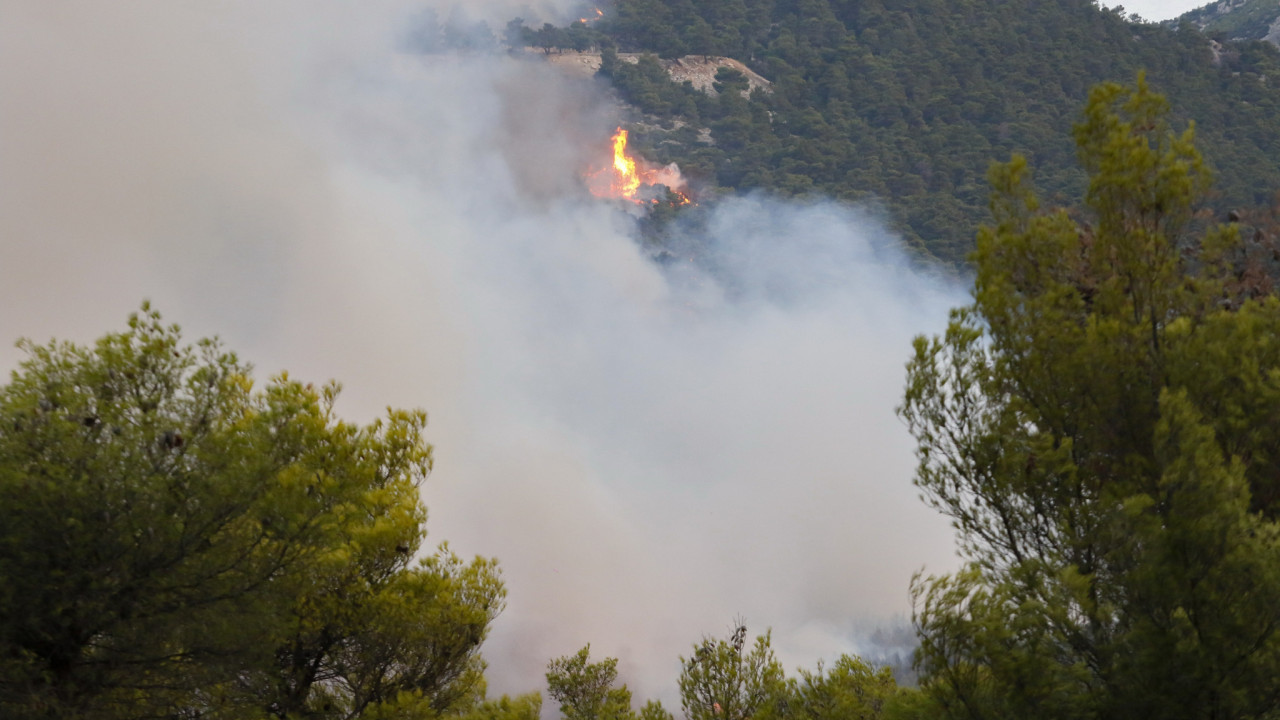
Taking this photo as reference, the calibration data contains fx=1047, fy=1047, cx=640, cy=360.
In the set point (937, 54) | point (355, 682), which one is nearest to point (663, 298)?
point (937, 54)

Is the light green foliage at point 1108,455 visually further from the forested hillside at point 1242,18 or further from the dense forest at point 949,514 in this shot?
the forested hillside at point 1242,18

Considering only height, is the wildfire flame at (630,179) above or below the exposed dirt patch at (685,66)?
below

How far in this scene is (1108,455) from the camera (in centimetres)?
952

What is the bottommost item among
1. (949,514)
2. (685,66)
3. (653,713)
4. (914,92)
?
(653,713)

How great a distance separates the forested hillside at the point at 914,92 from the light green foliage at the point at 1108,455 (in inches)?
2288

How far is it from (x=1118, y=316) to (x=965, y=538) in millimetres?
2534

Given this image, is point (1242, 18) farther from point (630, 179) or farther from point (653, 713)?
point (653, 713)

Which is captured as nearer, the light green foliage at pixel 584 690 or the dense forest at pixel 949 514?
the dense forest at pixel 949 514

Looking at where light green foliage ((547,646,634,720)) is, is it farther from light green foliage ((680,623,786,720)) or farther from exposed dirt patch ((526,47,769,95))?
exposed dirt patch ((526,47,769,95))

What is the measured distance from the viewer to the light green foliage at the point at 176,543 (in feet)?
31.2

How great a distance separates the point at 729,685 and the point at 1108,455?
6930 mm

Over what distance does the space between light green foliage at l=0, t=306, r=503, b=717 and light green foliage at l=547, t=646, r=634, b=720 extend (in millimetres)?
5677

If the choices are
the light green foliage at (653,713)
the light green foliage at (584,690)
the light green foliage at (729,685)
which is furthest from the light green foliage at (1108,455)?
the light green foliage at (584,690)

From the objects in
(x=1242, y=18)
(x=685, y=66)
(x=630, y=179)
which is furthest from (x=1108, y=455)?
(x=1242, y=18)
